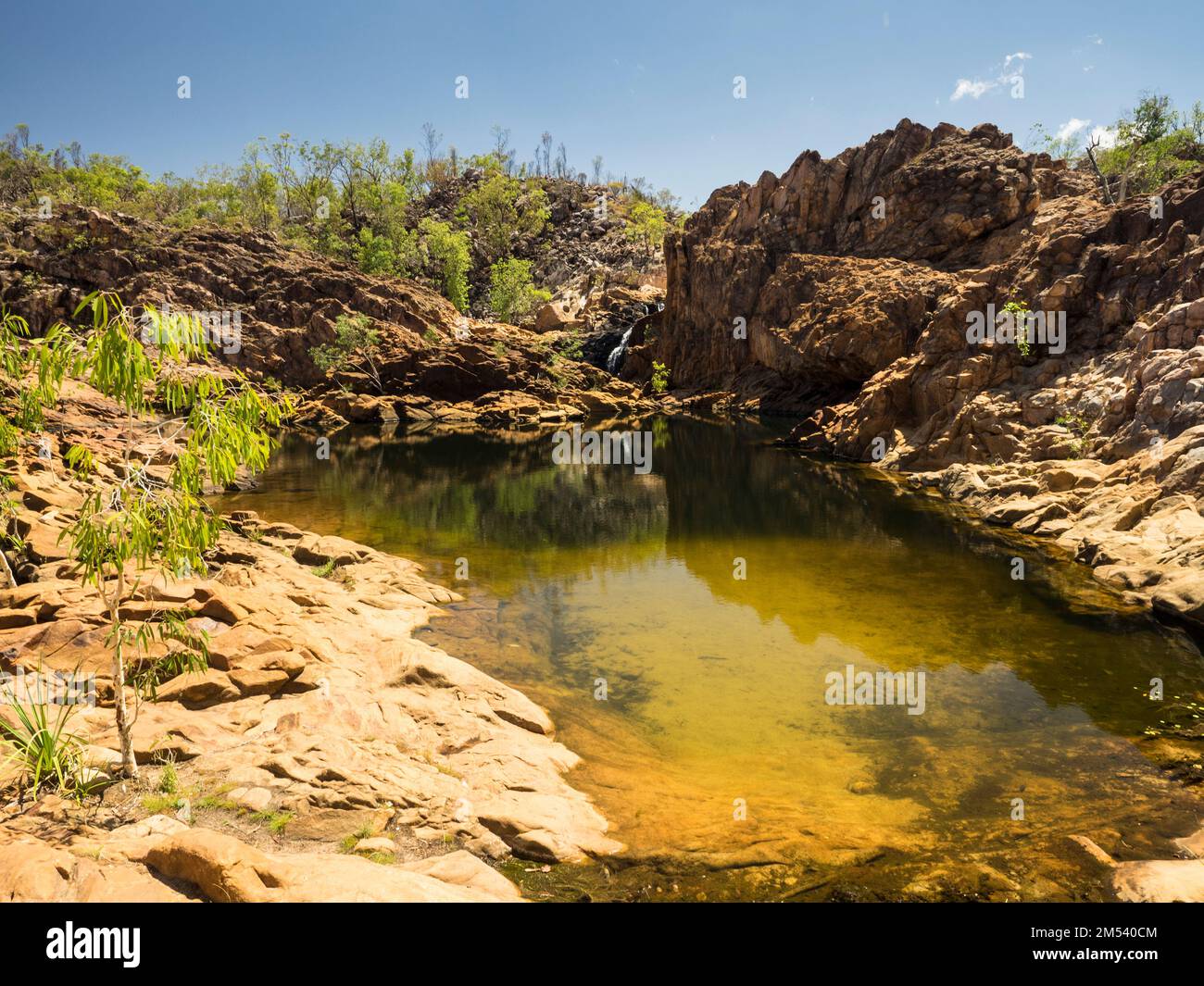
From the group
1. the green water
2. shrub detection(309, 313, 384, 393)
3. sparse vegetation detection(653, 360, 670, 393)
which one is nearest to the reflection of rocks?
the green water

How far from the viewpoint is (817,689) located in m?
12.7

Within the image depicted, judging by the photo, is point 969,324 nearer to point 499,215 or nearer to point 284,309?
point 284,309

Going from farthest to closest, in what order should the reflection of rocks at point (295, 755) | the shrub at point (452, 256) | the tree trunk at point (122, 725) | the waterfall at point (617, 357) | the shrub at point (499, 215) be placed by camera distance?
1. the shrub at point (499, 215)
2. the shrub at point (452, 256)
3. the waterfall at point (617, 357)
4. the tree trunk at point (122, 725)
5. the reflection of rocks at point (295, 755)

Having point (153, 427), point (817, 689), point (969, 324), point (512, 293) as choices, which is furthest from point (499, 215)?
point (153, 427)

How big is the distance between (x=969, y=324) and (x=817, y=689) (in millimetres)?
31195

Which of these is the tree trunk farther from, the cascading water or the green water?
the cascading water

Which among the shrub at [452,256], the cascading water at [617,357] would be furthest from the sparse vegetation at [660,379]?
the shrub at [452,256]

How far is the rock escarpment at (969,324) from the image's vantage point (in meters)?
22.8

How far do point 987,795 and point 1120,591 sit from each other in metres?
11.6

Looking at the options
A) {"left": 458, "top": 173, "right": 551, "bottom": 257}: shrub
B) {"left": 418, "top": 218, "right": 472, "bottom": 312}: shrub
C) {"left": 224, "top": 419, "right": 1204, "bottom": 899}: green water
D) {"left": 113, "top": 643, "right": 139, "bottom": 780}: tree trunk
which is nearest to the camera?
{"left": 113, "top": 643, "right": 139, "bottom": 780}: tree trunk

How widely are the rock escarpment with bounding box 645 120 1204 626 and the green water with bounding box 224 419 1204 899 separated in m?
3.22

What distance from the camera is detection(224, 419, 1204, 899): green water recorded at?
7934 millimetres

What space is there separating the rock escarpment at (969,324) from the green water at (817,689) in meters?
3.22

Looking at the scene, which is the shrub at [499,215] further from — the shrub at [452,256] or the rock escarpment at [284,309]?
the rock escarpment at [284,309]
